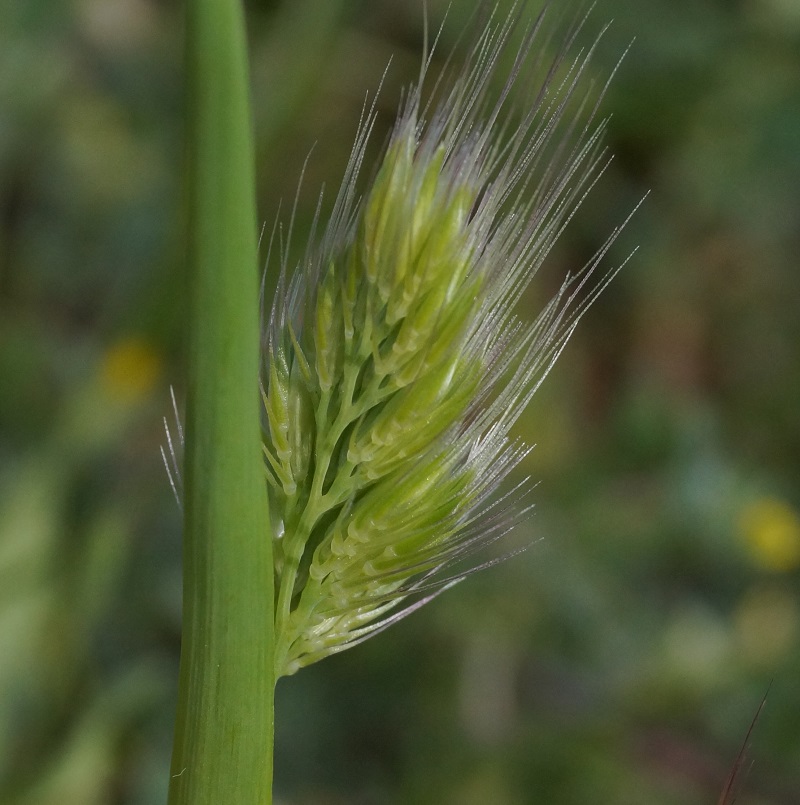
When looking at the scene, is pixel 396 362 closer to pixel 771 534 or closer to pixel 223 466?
pixel 223 466

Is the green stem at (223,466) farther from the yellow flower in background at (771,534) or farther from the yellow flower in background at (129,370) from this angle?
the yellow flower in background at (771,534)

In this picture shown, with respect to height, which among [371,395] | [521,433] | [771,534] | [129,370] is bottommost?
[771,534]

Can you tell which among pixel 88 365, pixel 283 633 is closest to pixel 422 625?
pixel 88 365

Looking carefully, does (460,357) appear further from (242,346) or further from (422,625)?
(422,625)

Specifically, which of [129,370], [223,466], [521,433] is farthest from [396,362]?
[521,433]

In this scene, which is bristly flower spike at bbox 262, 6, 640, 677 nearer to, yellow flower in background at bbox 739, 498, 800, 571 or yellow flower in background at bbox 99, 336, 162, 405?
yellow flower in background at bbox 99, 336, 162, 405

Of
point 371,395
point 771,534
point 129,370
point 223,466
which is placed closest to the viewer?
point 223,466

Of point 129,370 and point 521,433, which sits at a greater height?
point 129,370

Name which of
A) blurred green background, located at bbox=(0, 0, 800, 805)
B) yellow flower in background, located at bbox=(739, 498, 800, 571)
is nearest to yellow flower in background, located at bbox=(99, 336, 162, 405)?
blurred green background, located at bbox=(0, 0, 800, 805)
